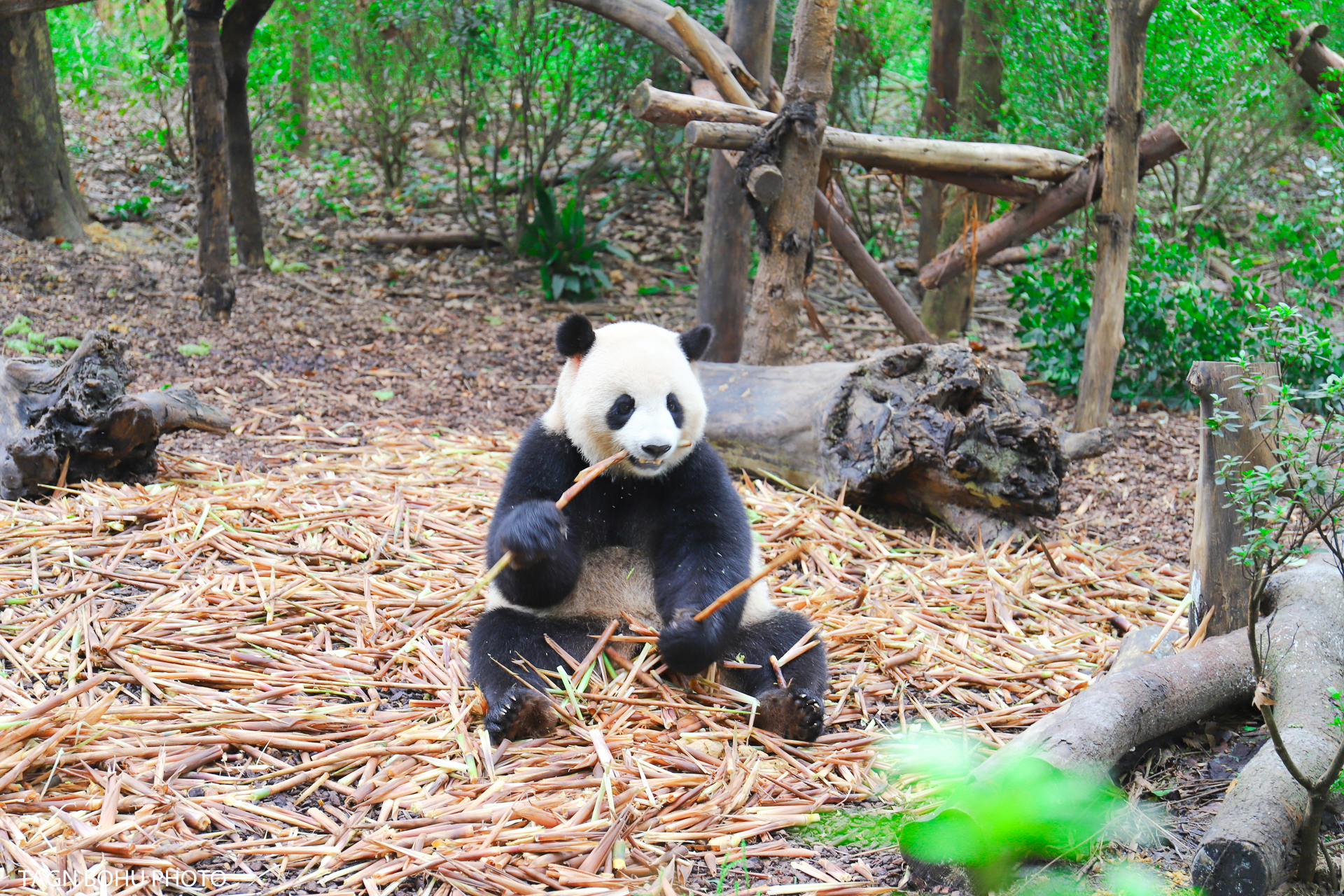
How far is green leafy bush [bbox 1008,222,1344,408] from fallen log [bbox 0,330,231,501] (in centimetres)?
558

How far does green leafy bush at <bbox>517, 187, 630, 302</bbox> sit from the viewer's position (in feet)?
27.7

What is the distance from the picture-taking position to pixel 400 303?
8094 mm

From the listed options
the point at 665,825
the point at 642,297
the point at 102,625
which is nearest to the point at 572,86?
the point at 642,297

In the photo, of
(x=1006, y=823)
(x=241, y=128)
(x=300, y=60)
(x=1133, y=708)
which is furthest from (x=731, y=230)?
(x=1006, y=823)

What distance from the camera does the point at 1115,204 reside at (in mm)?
5441

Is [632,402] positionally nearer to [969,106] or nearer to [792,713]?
[792,713]

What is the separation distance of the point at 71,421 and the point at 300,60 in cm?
660

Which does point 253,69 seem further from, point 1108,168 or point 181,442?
point 1108,168

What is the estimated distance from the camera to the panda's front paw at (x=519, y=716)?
8.26 ft

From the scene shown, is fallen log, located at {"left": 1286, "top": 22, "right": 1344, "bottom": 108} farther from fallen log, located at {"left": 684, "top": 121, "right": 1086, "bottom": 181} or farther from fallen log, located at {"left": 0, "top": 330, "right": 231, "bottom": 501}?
fallen log, located at {"left": 0, "top": 330, "right": 231, "bottom": 501}

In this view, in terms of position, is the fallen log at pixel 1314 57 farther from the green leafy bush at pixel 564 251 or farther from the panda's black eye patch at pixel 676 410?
the green leafy bush at pixel 564 251

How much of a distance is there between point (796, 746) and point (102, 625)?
6.90 ft

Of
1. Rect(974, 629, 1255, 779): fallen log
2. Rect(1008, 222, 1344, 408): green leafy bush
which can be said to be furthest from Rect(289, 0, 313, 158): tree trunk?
Rect(974, 629, 1255, 779): fallen log

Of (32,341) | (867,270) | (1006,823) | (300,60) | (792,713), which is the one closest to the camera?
(1006,823)
